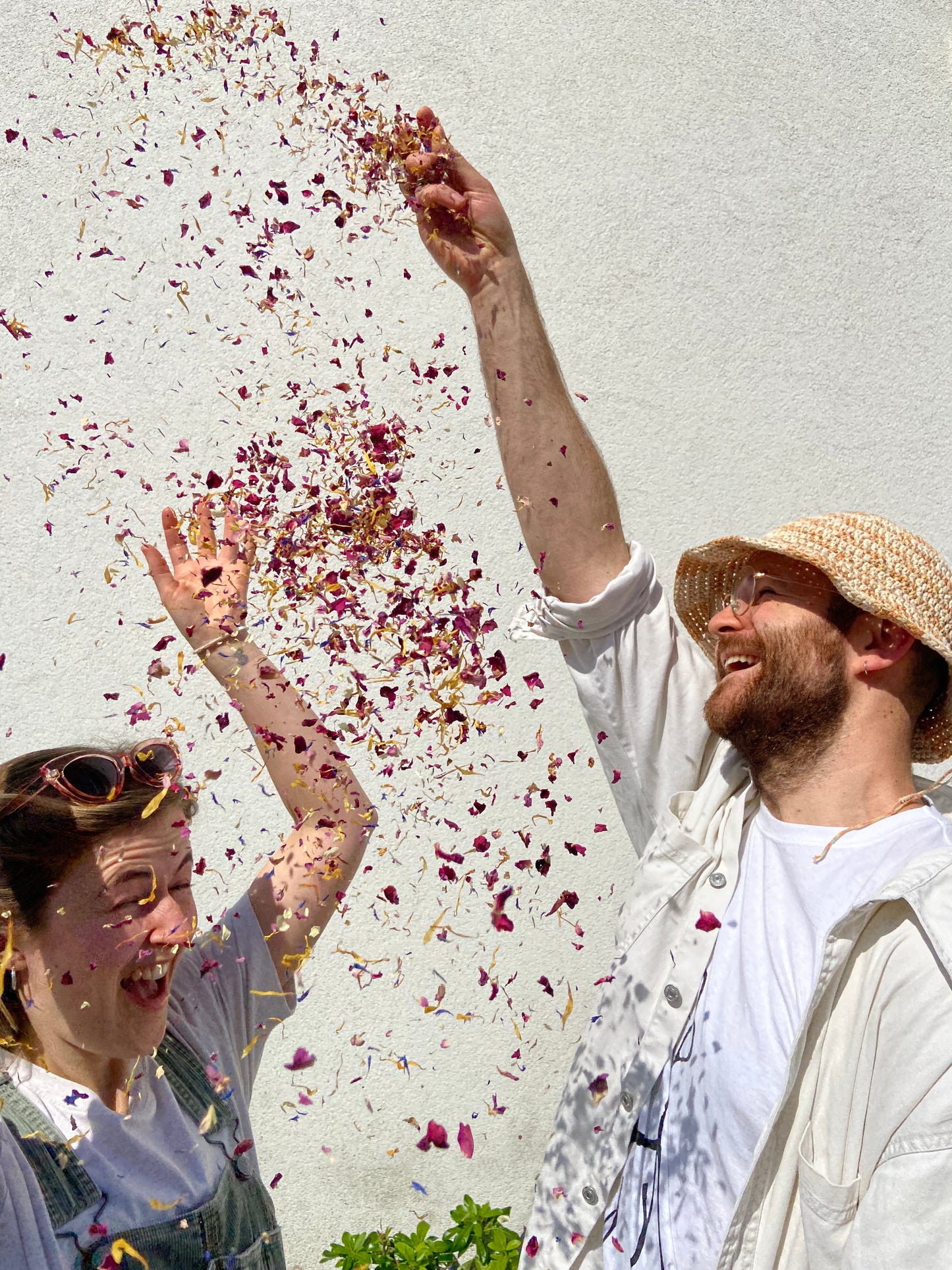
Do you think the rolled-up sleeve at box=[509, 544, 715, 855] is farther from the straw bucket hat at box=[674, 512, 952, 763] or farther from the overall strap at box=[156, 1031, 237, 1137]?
the overall strap at box=[156, 1031, 237, 1137]

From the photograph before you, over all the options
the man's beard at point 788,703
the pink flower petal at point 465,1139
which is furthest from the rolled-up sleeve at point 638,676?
the pink flower petal at point 465,1139

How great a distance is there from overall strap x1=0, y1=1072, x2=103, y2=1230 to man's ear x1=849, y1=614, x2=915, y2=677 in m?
1.31

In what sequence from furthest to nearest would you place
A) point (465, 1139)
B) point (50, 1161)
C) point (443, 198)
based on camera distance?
point (465, 1139), point (443, 198), point (50, 1161)

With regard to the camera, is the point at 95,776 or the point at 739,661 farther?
the point at 739,661

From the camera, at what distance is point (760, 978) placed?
58.9 inches

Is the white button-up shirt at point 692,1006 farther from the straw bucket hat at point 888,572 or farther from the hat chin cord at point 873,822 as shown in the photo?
the straw bucket hat at point 888,572

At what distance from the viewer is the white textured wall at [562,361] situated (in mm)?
2699

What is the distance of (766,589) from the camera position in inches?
68.3

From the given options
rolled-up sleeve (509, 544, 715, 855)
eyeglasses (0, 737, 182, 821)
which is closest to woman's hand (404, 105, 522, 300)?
rolled-up sleeve (509, 544, 715, 855)

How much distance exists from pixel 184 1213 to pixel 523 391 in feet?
4.28

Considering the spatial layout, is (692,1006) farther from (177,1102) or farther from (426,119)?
(426,119)

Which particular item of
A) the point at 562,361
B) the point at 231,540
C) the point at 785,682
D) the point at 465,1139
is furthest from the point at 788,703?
the point at 465,1139

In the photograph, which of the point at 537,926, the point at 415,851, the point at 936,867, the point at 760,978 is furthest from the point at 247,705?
the point at 537,926

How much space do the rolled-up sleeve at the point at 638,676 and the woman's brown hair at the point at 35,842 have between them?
764 millimetres
